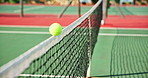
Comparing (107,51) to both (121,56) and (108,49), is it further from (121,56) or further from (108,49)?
(121,56)

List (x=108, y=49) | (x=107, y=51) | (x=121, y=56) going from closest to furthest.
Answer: (x=121, y=56) → (x=107, y=51) → (x=108, y=49)

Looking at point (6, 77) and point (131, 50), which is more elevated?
point (6, 77)

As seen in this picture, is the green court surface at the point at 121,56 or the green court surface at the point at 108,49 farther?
the green court surface at the point at 108,49

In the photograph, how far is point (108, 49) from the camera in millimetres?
7480

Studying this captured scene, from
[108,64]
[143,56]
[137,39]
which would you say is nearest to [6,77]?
[108,64]

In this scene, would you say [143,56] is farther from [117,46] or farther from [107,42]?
[107,42]

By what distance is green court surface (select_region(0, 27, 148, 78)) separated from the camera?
5.58 m

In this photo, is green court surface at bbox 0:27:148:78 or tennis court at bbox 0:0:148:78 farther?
green court surface at bbox 0:27:148:78

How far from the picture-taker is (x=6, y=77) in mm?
1546

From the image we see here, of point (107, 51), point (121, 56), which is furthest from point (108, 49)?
point (121, 56)

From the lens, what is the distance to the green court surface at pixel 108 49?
5584 mm

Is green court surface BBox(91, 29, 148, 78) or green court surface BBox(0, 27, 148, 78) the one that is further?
green court surface BBox(0, 27, 148, 78)

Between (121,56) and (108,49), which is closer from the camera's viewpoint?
(121,56)

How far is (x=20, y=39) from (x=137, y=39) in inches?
179
